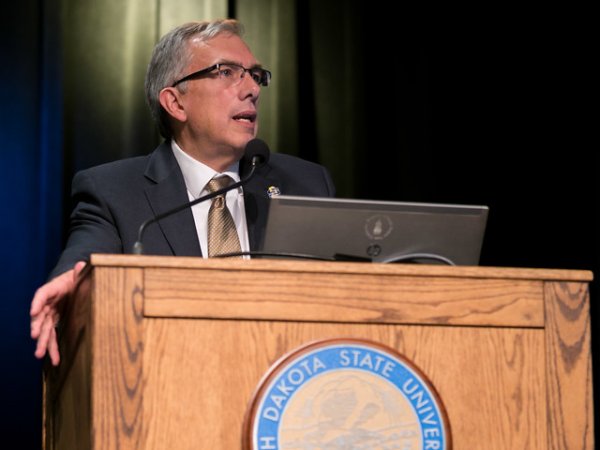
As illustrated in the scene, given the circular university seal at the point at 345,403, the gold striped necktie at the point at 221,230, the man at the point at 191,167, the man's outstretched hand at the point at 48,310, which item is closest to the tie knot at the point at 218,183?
the man at the point at 191,167

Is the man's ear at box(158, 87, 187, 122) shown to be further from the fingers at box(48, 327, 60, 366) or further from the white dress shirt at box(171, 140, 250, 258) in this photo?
the fingers at box(48, 327, 60, 366)

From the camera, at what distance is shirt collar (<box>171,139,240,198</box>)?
238cm

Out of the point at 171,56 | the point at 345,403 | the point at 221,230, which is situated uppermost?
the point at 171,56

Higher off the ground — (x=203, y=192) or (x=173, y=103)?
(x=173, y=103)

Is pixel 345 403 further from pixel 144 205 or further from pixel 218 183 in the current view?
pixel 218 183

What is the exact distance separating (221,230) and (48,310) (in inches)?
24.4

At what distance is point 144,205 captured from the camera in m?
2.22

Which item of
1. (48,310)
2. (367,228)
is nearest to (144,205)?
(48,310)

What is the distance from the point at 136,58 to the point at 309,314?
1.83m

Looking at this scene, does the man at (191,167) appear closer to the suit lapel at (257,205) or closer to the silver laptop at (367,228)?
the suit lapel at (257,205)

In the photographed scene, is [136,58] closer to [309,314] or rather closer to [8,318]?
[8,318]

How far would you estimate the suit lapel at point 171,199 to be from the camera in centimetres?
213

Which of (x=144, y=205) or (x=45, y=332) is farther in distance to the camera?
(x=144, y=205)

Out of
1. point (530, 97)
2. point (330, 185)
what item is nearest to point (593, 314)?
point (530, 97)
